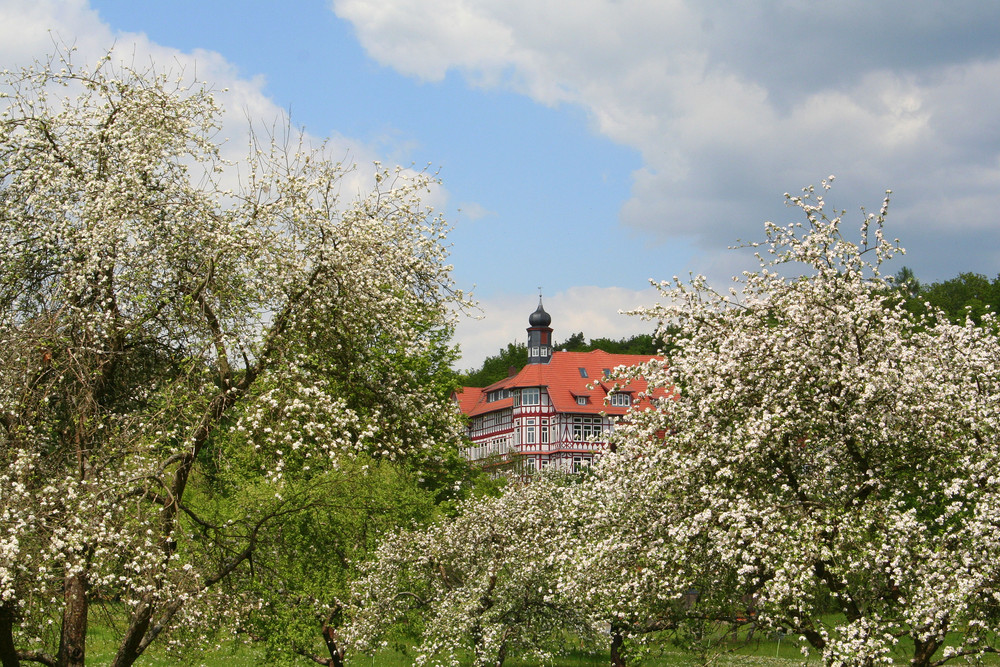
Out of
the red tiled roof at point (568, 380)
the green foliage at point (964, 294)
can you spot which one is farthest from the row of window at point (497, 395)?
the green foliage at point (964, 294)

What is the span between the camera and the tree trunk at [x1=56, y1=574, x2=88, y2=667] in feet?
45.1

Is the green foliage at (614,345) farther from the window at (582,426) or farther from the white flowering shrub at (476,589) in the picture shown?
the white flowering shrub at (476,589)

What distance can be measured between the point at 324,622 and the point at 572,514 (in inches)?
405

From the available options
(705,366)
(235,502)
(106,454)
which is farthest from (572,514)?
(235,502)

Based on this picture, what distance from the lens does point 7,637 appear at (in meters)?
13.4

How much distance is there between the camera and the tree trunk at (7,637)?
12.6 meters

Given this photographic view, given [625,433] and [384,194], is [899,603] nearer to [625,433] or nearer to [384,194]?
[625,433]

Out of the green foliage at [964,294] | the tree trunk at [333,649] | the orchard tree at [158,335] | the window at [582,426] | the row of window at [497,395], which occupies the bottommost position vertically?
the tree trunk at [333,649]

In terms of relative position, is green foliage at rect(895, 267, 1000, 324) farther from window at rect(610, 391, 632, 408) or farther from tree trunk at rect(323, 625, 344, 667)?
tree trunk at rect(323, 625, 344, 667)

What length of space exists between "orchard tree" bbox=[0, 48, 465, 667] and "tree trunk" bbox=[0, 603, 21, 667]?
0.03 meters

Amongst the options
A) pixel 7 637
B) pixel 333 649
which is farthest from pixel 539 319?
pixel 7 637

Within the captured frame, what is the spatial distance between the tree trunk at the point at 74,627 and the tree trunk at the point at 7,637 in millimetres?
624

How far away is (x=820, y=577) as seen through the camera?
45.9 feet

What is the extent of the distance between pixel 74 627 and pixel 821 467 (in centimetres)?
1094
